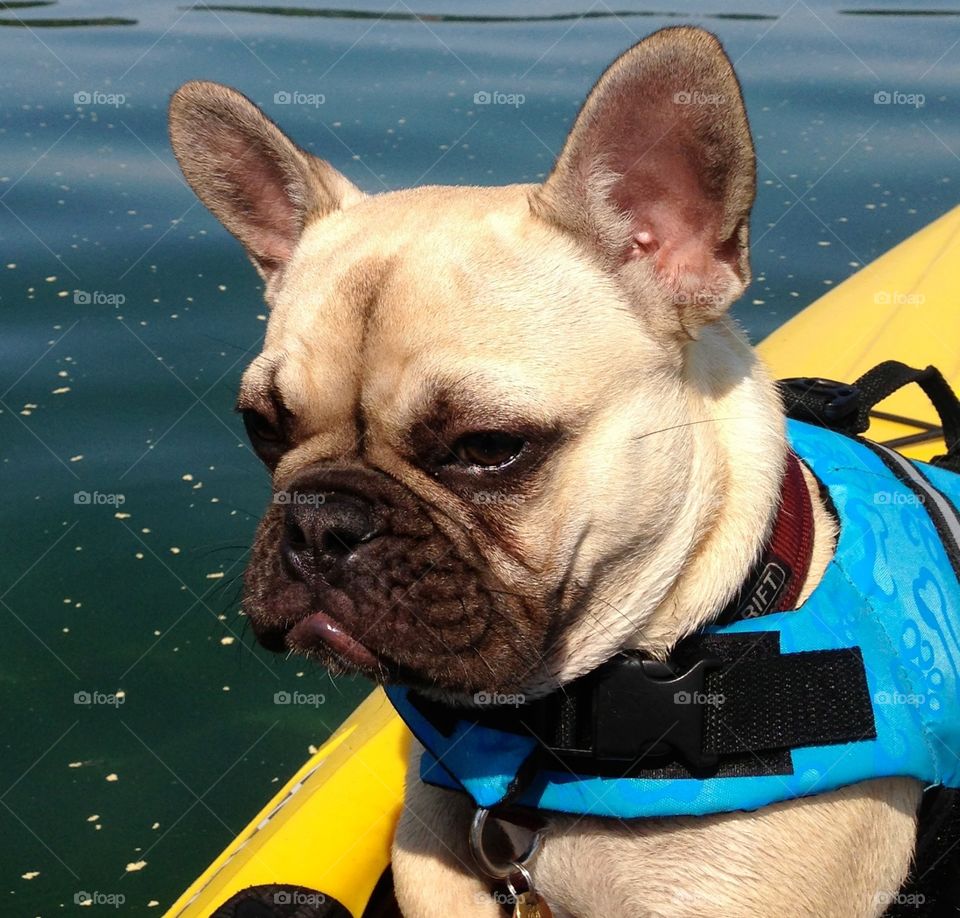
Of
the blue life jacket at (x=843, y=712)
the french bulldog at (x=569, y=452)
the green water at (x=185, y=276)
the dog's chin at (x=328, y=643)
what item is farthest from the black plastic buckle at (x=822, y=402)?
the green water at (x=185, y=276)

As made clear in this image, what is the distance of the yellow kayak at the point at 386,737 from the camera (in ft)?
9.59

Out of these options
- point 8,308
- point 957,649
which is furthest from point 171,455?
point 957,649

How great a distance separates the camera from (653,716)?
2.15 m

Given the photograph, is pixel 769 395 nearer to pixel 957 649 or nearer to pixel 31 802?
pixel 957 649

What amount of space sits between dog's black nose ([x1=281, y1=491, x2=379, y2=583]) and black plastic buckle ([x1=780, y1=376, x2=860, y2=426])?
49.2 inches

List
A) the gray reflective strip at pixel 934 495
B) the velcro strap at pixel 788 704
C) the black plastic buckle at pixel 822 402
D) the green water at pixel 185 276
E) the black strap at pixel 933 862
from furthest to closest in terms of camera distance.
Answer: the green water at pixel 185 276 → the black plastic buckle at pixel 822 402 → the gray reflective strip at pixel 934 495 → the black strap at pixel 933 862 → the velcro strap at pixel 788 704

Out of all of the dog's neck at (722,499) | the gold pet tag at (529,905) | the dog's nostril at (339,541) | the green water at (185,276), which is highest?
the dog's nostril at (339,541)

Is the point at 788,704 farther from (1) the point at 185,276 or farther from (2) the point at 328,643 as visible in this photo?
(1) the point at 185,276

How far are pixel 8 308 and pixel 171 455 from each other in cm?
173

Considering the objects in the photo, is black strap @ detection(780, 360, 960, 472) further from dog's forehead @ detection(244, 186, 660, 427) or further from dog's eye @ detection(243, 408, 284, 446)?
dog's eye @ detection(243, 408, 284, 446)

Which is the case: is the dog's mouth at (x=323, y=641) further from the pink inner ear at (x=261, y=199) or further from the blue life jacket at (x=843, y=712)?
the pink inner ear at (x=261, y=199)

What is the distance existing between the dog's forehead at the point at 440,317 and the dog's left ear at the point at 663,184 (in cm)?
8

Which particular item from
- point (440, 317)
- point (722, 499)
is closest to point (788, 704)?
point (722, 499)

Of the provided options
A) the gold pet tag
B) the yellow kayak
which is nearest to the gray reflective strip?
the yellow kayak
